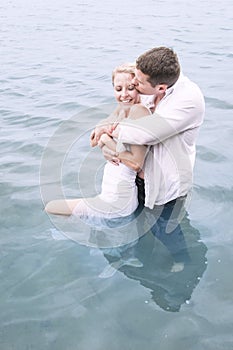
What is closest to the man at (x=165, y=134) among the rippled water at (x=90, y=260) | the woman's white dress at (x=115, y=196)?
the woman's white dress at (x=115, y=196)

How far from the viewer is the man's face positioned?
3.68 m

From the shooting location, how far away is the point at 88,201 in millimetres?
4391

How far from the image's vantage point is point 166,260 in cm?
421

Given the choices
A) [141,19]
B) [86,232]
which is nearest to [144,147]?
[86,232]

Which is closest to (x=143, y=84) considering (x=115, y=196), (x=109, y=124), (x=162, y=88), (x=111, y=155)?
(x=162, y=88)

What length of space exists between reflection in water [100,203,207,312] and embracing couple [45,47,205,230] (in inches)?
12.1

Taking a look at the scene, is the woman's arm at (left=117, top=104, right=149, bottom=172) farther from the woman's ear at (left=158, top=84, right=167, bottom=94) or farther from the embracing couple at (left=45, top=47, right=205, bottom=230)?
the woman's ear at (left=158, top=84, right=167, bottom=94)

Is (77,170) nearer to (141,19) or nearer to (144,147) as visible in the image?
(144,147)

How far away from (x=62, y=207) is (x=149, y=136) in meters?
1.29

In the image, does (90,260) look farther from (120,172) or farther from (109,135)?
(109,135)

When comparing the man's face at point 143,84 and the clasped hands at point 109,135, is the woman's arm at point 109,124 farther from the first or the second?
the man's face at point 143,84

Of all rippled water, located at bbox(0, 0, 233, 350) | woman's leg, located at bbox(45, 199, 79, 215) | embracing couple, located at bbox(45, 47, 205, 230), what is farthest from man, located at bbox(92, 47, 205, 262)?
woman's leg, located at bbox(45, 199, 79, 215)

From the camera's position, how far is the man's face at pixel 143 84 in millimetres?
3681

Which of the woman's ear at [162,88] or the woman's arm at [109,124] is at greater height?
the woman's ear at [162,88]
